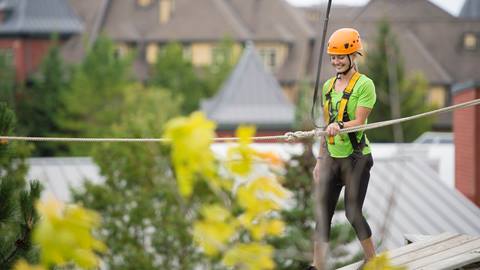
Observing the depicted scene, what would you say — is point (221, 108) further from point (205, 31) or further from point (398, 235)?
point (398, 235)

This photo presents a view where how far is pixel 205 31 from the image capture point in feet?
283

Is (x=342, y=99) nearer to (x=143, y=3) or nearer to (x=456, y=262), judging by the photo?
(x=456, y=262)

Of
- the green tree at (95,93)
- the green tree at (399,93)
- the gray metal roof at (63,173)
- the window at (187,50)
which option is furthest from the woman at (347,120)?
the window at (187,50)

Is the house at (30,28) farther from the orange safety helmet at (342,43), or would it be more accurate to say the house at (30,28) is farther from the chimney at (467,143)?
the orange safety helmet at (342,43)

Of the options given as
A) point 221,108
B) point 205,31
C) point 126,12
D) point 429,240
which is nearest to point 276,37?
point 205,31

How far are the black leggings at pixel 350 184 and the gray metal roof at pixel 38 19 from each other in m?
78.4

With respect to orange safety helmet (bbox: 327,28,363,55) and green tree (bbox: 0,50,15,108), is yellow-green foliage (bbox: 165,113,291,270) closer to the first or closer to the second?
orange safety helmet (bbox: 327,28,363,55)

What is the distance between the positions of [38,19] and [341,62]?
79768mm

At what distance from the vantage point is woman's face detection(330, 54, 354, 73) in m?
6.89

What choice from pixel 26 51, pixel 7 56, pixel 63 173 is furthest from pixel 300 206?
pixel 26 51

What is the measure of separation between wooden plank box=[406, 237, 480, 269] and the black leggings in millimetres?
357

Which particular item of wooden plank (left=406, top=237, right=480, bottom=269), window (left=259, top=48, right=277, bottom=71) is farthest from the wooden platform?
window (left=259, top=48, right=277, bottom=71)

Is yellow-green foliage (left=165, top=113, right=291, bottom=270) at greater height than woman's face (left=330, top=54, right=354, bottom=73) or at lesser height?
greater

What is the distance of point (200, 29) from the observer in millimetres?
86312
